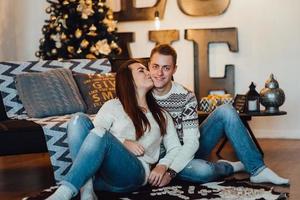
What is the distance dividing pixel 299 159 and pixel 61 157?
1819 mm

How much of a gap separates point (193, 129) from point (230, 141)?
26 cm

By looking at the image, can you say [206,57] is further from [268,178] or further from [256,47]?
[268,178]

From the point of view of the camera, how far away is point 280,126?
5273 mm

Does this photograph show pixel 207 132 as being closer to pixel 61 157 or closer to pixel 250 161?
pixel 250 161

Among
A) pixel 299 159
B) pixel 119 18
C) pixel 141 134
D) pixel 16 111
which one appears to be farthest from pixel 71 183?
pixel 119 18

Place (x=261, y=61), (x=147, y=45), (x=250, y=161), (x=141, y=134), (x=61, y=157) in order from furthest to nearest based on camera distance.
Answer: (x=147, y=45) → (x=261, y=61) → (x=61, y=157) → (x=250, y=161) → (x=141, y=134)

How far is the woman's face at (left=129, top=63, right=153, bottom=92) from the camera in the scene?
2748 mm

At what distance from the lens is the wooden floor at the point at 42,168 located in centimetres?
318

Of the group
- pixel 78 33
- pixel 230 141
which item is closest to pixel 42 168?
pixel 230 141

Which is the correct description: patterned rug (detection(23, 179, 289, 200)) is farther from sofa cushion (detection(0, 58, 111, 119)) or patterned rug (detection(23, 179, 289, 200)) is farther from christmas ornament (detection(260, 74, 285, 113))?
christmas ornament (detection(260, 74, 285, 113))

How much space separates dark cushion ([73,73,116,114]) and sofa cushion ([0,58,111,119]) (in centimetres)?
15

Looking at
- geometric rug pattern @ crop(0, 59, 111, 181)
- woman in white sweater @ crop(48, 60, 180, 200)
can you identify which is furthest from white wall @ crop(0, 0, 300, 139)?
woman in white sweater @ crop(48, 60, 180, 200)

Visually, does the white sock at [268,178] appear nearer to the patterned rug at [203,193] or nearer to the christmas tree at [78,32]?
the patterned rug at [203,193]

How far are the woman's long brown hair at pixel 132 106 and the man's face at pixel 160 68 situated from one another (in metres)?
0.11
